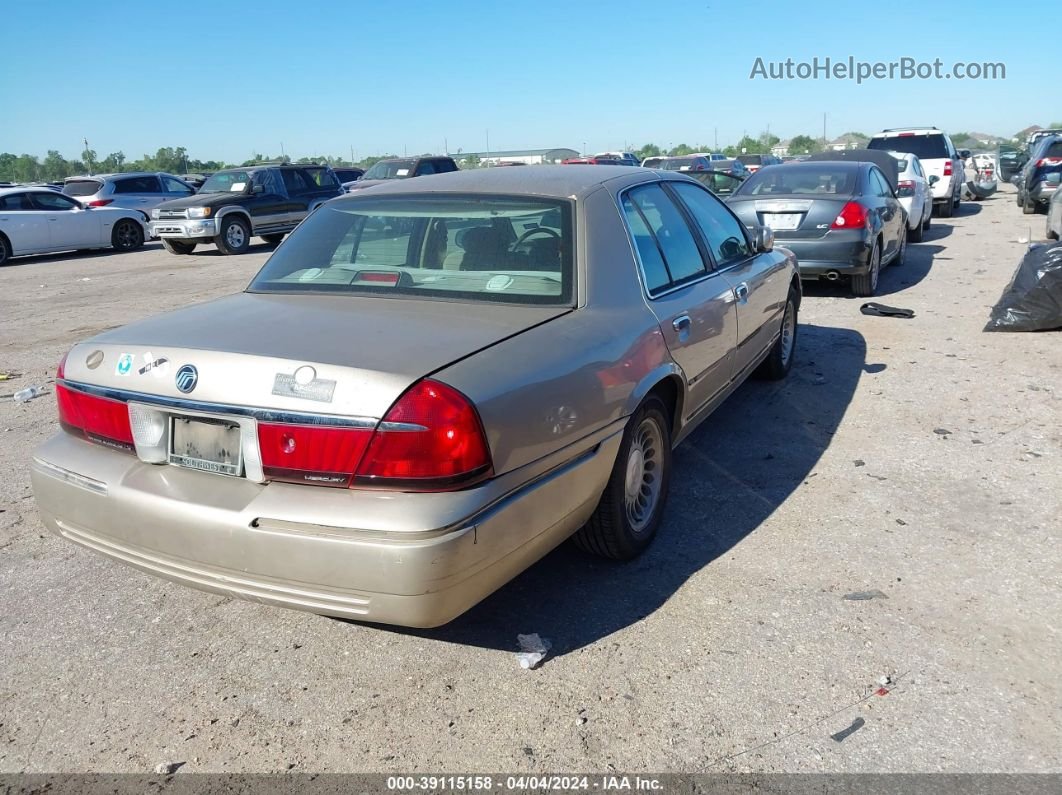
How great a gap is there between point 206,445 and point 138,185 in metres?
20.8

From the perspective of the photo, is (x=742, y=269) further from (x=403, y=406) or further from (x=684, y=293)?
(x=403, y=406)

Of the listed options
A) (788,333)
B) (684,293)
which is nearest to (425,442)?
(684,293)

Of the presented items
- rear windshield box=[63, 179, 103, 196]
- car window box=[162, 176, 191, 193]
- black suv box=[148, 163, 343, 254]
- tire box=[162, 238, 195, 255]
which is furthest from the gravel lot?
car window box=[162, 176, 191, 193]

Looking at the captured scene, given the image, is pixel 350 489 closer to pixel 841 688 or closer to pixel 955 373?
pixel 841 688

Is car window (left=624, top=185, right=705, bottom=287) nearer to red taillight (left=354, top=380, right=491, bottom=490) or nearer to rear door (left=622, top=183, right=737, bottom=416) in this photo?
rear door (left=622, top=183, right=737, bottom=416)

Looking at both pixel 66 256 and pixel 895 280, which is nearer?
pixel 895 280

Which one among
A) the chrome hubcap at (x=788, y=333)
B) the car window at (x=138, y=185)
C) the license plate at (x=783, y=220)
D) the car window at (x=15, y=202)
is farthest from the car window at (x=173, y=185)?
the chrome hubcap at (x=788, y=333)

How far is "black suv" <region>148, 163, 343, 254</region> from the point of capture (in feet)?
57.0

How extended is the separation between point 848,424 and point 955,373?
1.61 meters

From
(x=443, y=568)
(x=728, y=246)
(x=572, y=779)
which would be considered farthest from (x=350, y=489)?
(x=728, y=246)

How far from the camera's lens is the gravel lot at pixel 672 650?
2.62 m

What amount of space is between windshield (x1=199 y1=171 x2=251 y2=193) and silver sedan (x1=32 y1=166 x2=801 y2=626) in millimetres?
14973

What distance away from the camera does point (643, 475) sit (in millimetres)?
3809

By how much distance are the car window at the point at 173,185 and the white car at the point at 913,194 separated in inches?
655
